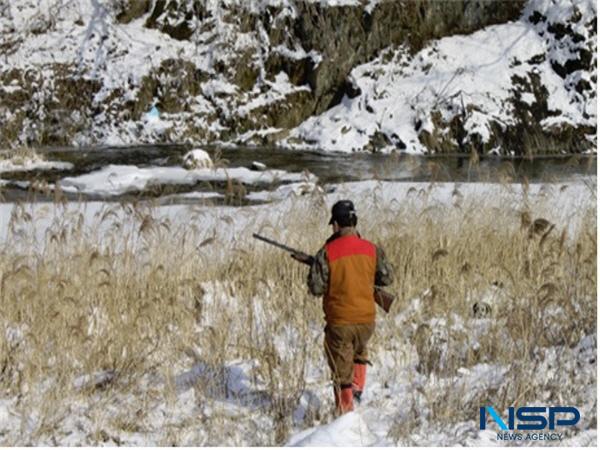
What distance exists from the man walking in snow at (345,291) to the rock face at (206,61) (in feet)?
46.1

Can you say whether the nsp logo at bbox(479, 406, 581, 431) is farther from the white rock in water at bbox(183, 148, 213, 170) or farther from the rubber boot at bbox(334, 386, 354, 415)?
the white rock in water at bbox(183, 148, 213, 170)

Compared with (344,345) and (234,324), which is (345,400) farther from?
(234,324)

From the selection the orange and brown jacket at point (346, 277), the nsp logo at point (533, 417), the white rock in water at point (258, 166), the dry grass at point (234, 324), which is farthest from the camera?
the white rock in water at point (258, 166)

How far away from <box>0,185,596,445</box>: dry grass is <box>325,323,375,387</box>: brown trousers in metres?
0.27

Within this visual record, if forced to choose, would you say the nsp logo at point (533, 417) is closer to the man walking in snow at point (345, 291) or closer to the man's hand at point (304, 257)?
the man walking in snow at point (345, 291)

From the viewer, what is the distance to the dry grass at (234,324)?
14.2ft

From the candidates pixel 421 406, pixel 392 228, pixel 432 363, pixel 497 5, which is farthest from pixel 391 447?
pixel 497 5

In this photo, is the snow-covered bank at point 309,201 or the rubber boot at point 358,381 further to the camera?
the snow-covered bank at point 309,201

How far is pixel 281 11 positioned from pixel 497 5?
5746 millimetres

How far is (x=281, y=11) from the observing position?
21.0 metres

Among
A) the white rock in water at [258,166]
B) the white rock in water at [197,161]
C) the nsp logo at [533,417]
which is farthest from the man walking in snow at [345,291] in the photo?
the white rock in water at [258,166]

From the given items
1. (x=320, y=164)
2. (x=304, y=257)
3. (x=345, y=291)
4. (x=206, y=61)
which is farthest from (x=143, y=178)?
(x=345, y=291)

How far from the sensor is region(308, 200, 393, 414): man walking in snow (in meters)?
4.21

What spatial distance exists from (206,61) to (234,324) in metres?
15.9
